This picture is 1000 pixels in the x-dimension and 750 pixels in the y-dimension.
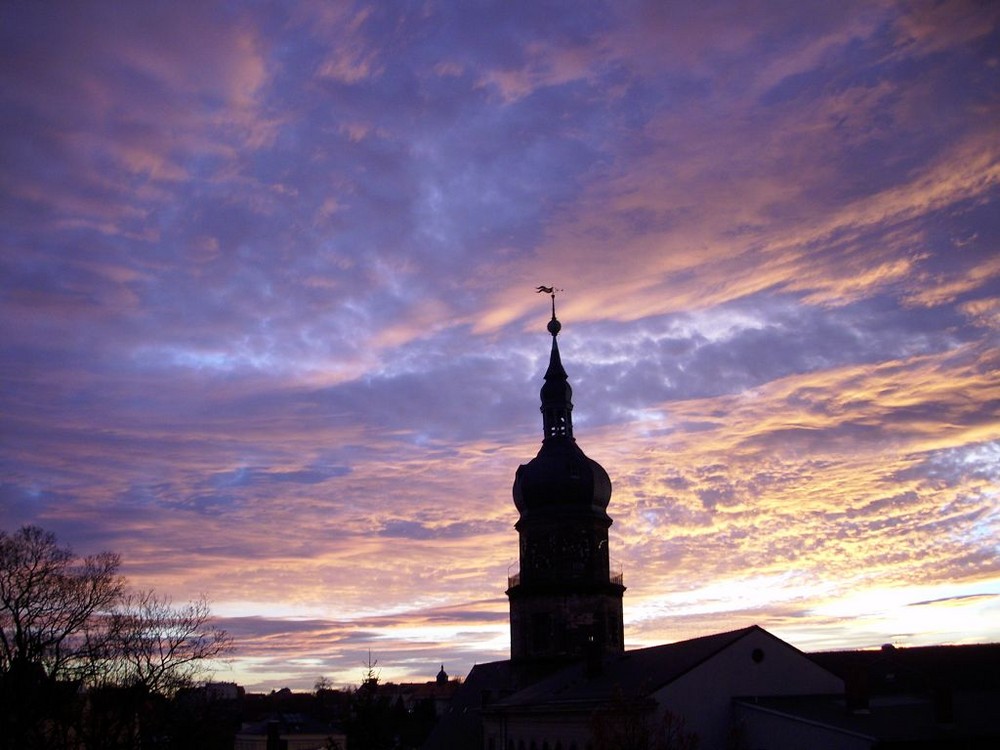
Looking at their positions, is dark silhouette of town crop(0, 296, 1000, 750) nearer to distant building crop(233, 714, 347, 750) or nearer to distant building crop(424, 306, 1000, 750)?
distant building crop(424, 306, 1000, 750)

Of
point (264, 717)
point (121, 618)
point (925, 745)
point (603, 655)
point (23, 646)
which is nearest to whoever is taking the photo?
point (925, 745)

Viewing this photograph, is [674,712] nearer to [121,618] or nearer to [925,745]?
[925,745]

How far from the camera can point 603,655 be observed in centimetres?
5997

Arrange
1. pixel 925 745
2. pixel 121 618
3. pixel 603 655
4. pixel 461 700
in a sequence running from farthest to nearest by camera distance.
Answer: pixel 461 700 → pixel 603 655 → pixel 121 618 → pixel 925 745

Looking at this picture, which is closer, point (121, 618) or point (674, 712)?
point (674, 712)

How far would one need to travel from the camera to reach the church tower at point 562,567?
6372 centimetres

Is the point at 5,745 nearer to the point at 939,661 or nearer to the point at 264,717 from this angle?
the point at 939,661

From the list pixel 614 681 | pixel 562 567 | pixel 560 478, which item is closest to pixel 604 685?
pixel 614 681

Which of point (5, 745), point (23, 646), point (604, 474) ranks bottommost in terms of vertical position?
point (5, 745)

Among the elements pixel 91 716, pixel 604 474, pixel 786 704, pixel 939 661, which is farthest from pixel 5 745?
pixel 939 661

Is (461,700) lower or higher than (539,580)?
lower

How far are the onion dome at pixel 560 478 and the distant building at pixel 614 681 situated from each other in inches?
3.3

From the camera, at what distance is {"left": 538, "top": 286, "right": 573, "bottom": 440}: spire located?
69.5m

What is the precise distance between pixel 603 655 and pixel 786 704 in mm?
17623
